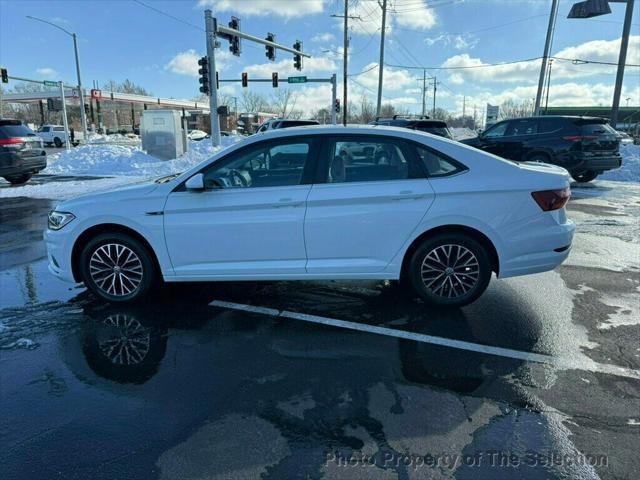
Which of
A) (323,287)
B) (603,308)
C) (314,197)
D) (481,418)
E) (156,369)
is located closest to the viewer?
(481,418)

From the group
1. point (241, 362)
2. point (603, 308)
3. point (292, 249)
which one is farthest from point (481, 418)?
point (603, 308)

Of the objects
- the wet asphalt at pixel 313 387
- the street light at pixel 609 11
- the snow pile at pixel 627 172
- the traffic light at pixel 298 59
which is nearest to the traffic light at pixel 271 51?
the traffic light at pixel 298 59

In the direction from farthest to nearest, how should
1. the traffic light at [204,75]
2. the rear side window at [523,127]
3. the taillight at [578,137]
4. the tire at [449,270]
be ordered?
the traffic light at [204,75] < the rear side window at [523,127] < the taillight at [578,137] < the tire at [449,270]

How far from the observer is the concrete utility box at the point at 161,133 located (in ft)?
69.4

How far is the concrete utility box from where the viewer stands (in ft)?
69.4

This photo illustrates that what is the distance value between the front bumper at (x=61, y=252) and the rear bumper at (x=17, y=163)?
1094 cm

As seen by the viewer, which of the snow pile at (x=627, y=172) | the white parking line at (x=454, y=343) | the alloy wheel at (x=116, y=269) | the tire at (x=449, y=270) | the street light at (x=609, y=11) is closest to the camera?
the white parking line at (x=454, y=343)

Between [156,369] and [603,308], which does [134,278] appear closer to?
[156,369]

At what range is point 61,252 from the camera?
15.4 ft

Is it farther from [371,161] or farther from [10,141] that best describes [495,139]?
[10,141]

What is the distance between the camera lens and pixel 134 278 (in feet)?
15.5

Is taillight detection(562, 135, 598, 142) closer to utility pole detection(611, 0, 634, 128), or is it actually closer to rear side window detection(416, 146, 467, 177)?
utility pole detection(611, 0, 634, 128)

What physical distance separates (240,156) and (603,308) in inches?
153

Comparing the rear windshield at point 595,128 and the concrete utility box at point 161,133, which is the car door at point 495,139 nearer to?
the rear windshield at point 595,128
